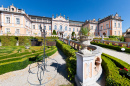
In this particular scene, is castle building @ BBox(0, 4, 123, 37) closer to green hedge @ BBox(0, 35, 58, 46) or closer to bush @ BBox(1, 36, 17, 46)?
green hedge @ BBox(0, 35, 58, 46)

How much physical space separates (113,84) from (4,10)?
2814 centimetres

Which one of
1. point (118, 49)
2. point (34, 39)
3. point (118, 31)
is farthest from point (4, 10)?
point (118, 31)

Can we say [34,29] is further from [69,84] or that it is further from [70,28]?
[69,84]

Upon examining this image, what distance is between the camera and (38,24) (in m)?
29.8

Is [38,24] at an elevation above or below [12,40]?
above

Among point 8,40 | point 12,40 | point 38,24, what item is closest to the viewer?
point 8,40

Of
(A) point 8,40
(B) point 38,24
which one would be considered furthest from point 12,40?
(B) point 38,24

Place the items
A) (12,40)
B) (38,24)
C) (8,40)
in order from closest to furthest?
(8,40) < (12,40) < (38,24)

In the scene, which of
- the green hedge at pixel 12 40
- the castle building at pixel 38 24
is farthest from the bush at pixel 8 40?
the castle building at pixel 38 24

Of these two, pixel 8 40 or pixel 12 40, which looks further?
pixel 12 40

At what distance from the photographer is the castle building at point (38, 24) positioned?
19.0 m

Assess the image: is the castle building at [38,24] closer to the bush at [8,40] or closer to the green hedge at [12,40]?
the green hedge at [12,40]

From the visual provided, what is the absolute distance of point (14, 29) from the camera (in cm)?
1969

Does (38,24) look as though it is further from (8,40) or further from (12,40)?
(8,40)
